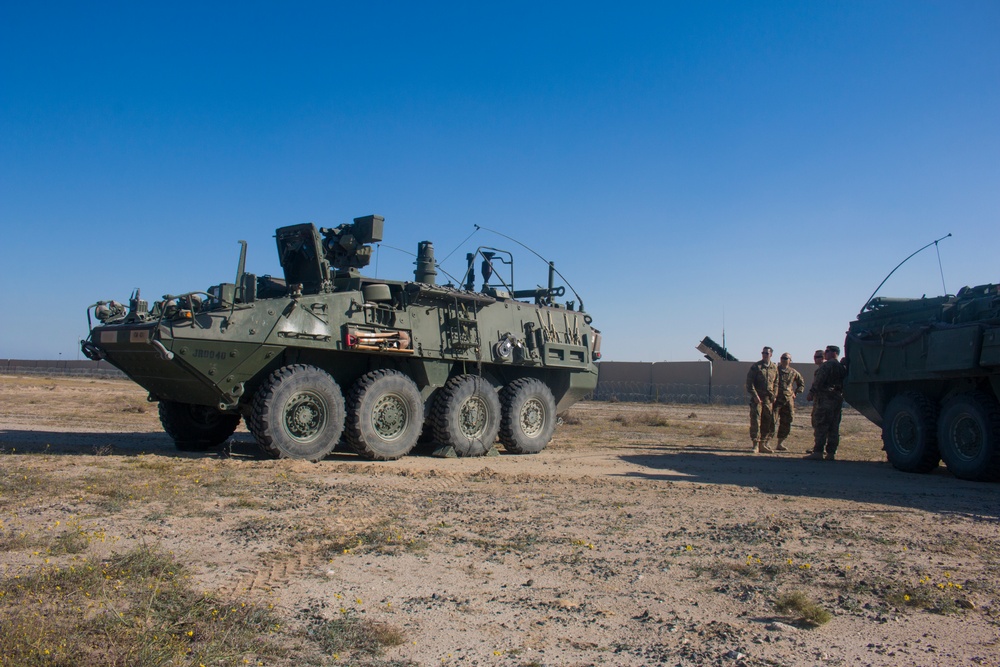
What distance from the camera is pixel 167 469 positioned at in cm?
794

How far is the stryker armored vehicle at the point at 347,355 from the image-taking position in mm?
9070

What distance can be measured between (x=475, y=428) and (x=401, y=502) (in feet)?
15.5

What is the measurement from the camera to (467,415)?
36.9 ft

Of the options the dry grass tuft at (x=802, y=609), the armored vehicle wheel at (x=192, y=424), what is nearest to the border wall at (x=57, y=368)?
the armored vehicle wheel at (x=192, y=424)

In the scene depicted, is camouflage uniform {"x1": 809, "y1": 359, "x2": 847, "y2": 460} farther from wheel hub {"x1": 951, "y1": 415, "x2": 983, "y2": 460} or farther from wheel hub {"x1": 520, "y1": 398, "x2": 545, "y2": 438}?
wheel hub {"x1": 520, "y1": 398, "x2": 545, "y2": 438}

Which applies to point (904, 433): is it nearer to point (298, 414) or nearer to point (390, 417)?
point (390, 417)

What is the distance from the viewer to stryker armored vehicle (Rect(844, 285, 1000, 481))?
9.12m

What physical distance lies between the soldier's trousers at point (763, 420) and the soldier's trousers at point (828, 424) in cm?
85

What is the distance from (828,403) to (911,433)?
1.84 metres

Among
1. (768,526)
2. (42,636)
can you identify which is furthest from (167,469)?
(768,526)

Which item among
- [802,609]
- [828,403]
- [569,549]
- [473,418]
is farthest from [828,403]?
[802,609]

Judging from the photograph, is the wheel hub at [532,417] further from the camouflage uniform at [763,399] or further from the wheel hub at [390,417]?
the camouflage uniform at [763,399]

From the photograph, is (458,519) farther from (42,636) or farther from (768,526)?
(42,636)

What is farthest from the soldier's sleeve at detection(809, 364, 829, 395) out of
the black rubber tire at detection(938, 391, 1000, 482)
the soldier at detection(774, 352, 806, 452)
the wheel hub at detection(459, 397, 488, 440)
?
the wheel hub at detection(459, 397, 488, 440)
